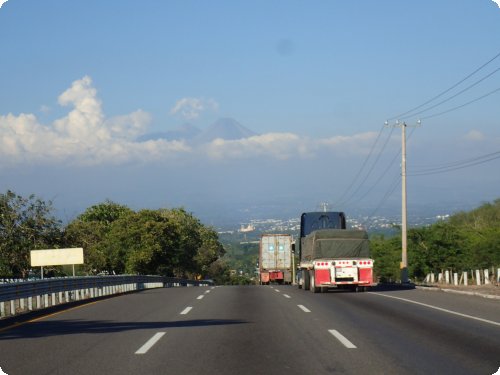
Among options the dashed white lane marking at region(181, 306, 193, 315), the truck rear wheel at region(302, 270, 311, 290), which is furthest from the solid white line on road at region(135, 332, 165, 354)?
the truck rear wheel at region(302, 270, 311, 290)

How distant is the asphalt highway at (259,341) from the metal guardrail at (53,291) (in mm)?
1226

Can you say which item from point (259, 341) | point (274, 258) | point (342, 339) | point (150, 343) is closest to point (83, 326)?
point (150, 343)

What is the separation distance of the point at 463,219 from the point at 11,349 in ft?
421

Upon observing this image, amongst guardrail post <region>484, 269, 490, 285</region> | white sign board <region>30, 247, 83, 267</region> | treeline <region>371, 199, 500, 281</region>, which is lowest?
guardrail post <region>484, 269, 490, 285</region>

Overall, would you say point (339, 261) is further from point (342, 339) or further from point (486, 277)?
point (486, 277)

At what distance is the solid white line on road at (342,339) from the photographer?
1164 centimetres

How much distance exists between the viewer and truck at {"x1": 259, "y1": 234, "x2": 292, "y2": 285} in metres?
59.5

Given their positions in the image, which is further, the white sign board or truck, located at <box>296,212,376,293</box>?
the white sign board

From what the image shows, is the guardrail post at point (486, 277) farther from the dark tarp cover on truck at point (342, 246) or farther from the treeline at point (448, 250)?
the dark tarp cover on truck at point (342, 246)

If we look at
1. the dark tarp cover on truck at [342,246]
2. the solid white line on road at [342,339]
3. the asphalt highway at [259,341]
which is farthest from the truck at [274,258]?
the solid white line on road at [342,339]

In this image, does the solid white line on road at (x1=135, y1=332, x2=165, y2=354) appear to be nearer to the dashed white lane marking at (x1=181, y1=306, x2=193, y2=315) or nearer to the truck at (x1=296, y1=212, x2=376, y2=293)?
the dashed white lane marking at (x1=181, y1=306, x2=193, y2=315)

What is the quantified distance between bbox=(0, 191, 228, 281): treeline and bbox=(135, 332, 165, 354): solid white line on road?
126 feet

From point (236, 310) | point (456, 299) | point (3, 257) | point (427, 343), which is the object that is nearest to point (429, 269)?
point (3, 257)

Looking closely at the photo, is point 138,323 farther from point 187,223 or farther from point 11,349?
point 187,223
